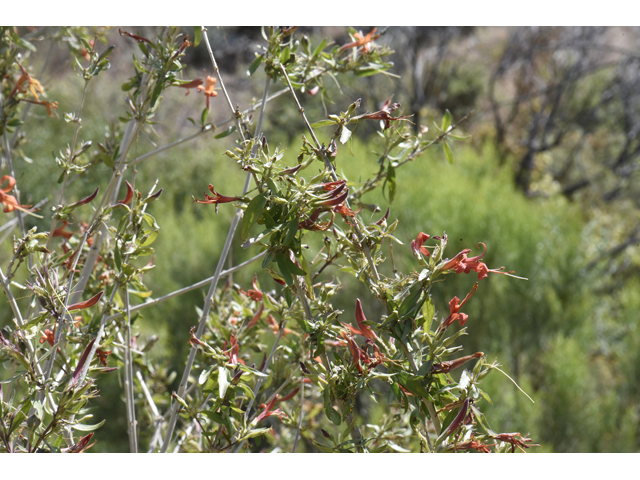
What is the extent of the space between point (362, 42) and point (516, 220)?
5.33ft

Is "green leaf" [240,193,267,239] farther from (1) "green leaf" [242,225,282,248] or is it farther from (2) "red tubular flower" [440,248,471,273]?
(2) "red tubular flower" [440,248,471,273]

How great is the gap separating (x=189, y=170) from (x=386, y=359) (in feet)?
12.4

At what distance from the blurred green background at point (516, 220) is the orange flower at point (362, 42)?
125mm

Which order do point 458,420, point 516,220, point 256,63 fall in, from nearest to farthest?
1. point 458,420
2. point 256,63
3. point 516,220

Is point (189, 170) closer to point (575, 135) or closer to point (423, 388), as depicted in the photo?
point (575, 135)

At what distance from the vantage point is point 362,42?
0.55 meters

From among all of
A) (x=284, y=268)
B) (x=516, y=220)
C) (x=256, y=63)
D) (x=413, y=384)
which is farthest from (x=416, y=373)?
(x=516, y=220)

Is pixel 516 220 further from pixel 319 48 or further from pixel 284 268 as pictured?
pixel 284 268

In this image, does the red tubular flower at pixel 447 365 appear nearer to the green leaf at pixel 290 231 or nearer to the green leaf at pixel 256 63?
the green leaf at pixel 290 231

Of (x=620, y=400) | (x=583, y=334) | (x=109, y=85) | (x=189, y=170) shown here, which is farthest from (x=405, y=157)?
(x=109, y=85)

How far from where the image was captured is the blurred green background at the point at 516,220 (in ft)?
5.48

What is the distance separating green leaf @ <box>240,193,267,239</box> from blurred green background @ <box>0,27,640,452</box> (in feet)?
0.27

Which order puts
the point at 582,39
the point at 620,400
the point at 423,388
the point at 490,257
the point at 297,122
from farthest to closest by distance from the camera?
the point at 297,122 < the point at 582,39 < the point at 490,257 < the point at 620,400 < the point at 423,388
